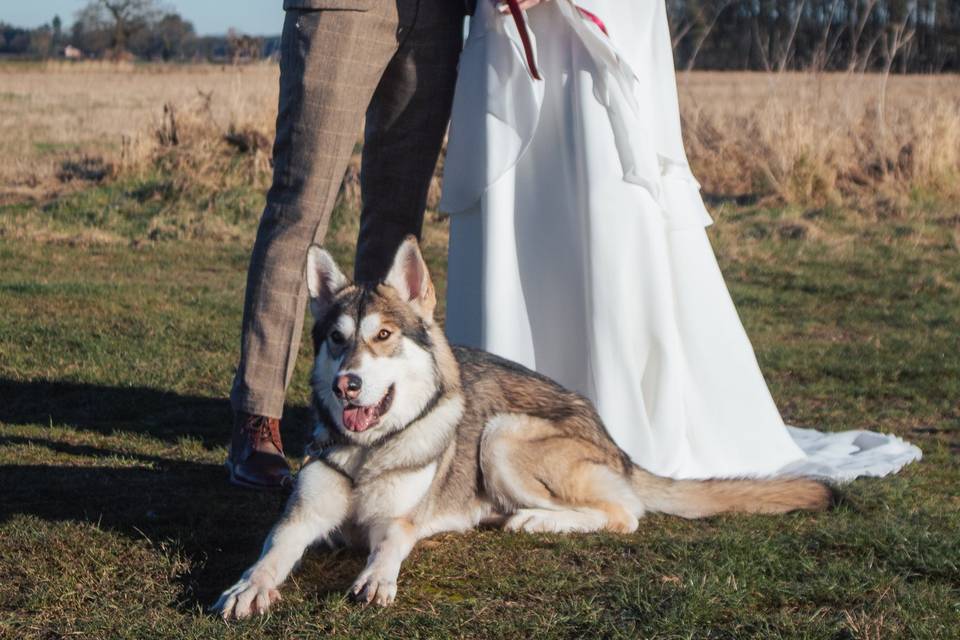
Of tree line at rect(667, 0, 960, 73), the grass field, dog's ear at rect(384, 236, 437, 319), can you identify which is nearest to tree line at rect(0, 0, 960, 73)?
tree line at rect(667, 0, 960, 73)

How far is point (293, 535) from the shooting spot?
358cm

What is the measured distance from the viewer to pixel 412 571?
12.1 ft

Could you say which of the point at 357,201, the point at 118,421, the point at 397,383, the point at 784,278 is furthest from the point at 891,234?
the point at 397,383

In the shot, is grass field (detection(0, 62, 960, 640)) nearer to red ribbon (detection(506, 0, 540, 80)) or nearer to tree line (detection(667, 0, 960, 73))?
red ribbon (detection(506, 0, 540, 80))

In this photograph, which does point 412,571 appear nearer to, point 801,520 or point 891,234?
point 801,520

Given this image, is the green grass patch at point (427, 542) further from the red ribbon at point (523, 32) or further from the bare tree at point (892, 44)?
the bare tree at point (892, 44)

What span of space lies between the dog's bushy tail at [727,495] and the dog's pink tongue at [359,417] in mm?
1061

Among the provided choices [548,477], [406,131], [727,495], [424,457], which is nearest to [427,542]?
[424,457]

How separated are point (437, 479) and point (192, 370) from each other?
311cm

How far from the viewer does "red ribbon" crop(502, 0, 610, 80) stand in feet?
15.3

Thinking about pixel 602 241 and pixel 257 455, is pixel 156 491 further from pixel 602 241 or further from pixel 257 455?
pixel 602 241

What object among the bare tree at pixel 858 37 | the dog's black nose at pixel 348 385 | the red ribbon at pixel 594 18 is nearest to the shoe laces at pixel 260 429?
the dog's black nose at pixel 348 385

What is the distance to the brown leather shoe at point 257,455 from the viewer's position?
4496 millimetres

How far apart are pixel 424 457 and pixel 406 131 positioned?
4.98 feet
